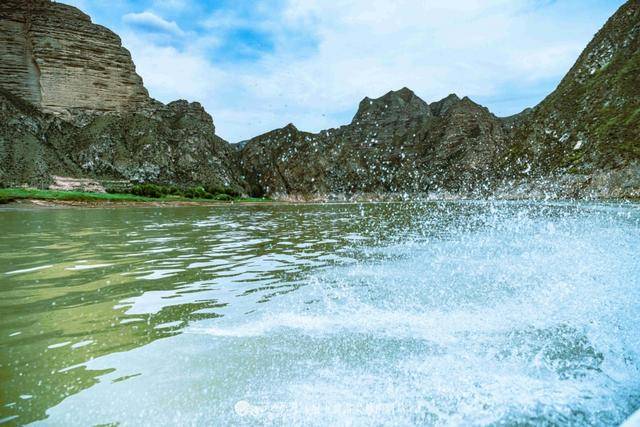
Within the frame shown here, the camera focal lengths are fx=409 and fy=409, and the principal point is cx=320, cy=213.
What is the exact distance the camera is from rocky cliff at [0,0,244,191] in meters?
117

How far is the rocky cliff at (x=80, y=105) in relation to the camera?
117 m

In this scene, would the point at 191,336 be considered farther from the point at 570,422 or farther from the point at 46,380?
the point at 570,422

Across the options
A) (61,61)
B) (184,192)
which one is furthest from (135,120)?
(184,192)

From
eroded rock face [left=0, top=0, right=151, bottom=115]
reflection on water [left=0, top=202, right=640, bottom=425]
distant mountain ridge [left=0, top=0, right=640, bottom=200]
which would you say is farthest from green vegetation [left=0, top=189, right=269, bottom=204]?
reflection on water [left=0, top=202, right=640, bottom=425]

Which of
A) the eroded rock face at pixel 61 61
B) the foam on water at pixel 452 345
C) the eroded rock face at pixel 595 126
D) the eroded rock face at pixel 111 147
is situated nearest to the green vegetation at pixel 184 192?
the eroded rock face at pixel 111 147

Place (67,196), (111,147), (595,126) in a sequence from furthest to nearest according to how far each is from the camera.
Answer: (111,147), (595,126), (67,196)

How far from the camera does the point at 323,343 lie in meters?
5.68

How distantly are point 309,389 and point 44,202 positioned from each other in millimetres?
76892

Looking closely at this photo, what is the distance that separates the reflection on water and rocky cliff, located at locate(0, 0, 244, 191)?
4537 inches

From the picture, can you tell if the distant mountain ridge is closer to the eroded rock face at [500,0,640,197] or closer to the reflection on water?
the eroded rock face at [500,0,640,197]

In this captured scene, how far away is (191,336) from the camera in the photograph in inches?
239

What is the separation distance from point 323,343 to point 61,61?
156 meters

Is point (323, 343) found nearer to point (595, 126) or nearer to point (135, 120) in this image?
point (595, 126)

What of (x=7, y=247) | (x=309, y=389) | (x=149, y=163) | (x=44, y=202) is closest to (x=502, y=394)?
(x=309, y=389)
